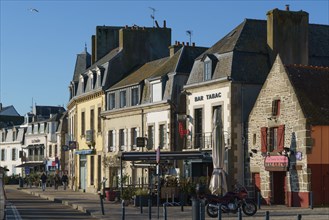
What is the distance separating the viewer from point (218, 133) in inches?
1280

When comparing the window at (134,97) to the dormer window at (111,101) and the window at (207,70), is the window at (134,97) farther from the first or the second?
the window at (207,70)

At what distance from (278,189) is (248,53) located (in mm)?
6725

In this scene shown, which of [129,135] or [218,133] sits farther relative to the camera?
[129,135]

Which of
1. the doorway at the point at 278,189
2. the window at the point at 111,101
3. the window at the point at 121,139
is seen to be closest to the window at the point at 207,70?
the doorway at the point at 278,189

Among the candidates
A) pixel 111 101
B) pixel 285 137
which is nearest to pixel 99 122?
pixel 111 101

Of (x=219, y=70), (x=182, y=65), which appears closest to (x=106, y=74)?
(x=182, y=65)

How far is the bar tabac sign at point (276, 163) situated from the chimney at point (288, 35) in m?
5.67

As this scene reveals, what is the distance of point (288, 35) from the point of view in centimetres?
3712

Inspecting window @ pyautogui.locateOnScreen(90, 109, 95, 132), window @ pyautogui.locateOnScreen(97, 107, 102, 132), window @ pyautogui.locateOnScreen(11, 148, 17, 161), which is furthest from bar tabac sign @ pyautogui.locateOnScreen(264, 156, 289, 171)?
window @ pyautogui.locateOnScreen(11, 148, 17, 161)

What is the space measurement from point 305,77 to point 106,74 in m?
19.4

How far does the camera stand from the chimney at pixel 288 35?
36.8 metres

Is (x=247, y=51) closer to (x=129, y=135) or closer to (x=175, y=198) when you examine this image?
(x=175, y=198)

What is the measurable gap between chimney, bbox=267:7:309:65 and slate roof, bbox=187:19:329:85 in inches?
25.4

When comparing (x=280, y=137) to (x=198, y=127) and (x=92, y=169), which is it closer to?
(x=198, y=127)
